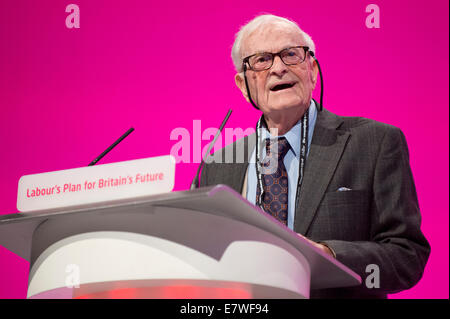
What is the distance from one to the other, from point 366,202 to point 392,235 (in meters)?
0.15

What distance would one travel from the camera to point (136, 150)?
2.58 m

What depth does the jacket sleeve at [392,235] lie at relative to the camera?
147 cm

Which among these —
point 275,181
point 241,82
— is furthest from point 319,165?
point 241,82

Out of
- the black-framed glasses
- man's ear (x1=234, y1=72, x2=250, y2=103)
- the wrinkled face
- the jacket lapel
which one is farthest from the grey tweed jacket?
man's ear (x1=234, y1=72, x2=250, y2=103)

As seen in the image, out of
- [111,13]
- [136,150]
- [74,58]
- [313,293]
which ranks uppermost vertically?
[111,13]

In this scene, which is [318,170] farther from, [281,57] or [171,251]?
[171,251]

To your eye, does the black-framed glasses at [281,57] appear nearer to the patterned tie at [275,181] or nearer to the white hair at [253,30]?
the white hair at [253,30]

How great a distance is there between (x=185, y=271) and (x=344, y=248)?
22.7 inches

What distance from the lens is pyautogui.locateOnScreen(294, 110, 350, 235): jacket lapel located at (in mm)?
1766

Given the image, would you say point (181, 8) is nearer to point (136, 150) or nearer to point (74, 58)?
point (74, 58)

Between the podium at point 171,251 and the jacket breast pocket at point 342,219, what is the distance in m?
0.67

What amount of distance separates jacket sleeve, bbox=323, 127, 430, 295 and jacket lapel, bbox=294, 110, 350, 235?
5.7 inches

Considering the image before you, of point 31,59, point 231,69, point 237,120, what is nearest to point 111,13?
point 31,59

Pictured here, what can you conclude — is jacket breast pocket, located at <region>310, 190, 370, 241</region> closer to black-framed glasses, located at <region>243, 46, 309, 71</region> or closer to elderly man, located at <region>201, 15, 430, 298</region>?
elderly man, located at <region>201, 15, 430, 298</region>
